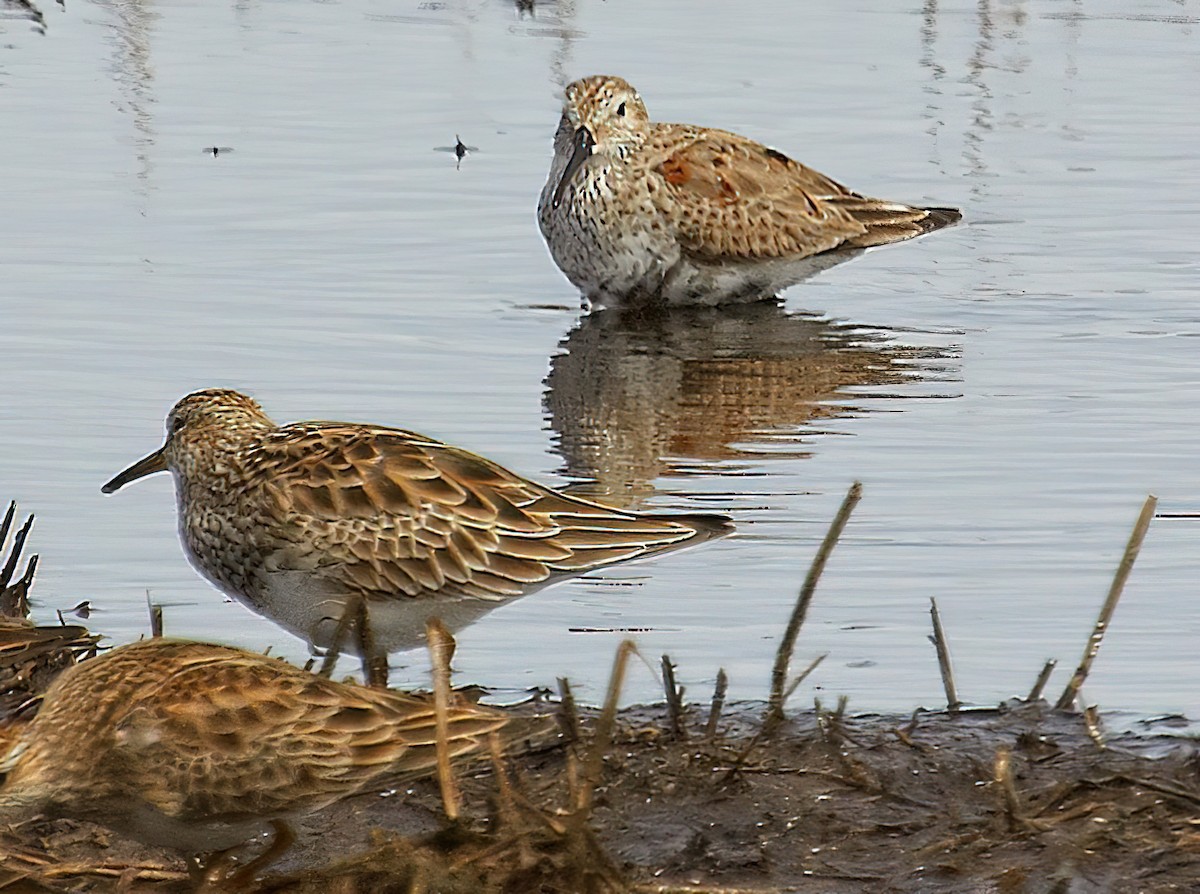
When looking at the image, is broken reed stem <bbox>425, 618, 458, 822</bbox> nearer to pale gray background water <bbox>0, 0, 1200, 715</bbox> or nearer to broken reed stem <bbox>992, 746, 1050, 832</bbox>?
broken reed stem <bbox>992, 746, 1050, 832</bbox>

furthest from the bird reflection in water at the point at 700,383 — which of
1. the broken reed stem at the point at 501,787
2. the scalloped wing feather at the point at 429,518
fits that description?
the broken reed stem at the point at 501,787

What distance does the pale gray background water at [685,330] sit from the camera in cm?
731

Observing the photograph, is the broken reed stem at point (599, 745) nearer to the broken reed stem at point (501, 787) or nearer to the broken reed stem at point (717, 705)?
the broken reed stem at point (501, 787)

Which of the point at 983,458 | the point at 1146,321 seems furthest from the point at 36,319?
the point at 1146,321

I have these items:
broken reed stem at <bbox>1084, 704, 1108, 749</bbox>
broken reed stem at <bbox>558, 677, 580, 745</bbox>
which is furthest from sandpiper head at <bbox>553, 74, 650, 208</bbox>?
broken reed stem at <bbox>558, 677, 580, 745</bbox>

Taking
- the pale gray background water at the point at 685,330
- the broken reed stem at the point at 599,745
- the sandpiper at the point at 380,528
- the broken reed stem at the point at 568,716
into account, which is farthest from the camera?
the pale gray background water at the point at 685,330

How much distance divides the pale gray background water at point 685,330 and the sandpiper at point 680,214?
12.6 inches

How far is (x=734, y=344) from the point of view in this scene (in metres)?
11.1

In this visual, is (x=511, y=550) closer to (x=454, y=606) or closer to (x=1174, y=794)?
(x=454, y=606)

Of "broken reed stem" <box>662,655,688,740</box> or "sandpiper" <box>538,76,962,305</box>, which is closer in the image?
"broken reed stem" <box>662,655,688,740</box>

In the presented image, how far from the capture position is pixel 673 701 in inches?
225

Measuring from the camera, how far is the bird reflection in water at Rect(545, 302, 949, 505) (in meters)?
9.09

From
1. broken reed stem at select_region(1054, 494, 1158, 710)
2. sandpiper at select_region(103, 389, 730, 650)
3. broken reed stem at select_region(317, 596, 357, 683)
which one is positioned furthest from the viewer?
sandpiper at select_region(103, 389, 730, 650)

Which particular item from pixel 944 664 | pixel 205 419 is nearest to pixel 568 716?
pixel 944 664
